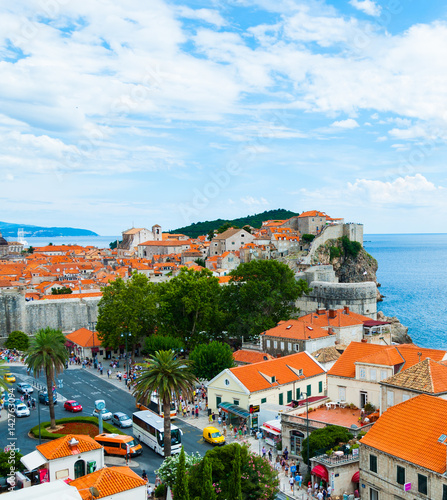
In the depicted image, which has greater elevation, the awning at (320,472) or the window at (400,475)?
the window at (400,475)

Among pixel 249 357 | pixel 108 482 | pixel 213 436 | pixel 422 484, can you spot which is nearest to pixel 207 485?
pixel 108 482

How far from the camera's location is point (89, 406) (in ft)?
111

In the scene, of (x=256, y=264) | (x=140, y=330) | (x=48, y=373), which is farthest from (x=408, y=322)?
(x=48, y=373)

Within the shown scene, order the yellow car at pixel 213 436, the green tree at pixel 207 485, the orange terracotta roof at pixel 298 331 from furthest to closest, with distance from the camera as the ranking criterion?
the orange terracotta roof at pixel 298 331, the yellow car at pixel 213 436, the green tree at pixel 207 485

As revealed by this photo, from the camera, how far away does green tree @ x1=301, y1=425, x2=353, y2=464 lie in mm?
21859

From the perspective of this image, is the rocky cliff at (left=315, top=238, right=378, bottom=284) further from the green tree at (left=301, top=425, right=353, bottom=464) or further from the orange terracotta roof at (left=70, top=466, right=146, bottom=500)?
the orange terracotta roof at (left=70, top=466, right=146, bottom=500)

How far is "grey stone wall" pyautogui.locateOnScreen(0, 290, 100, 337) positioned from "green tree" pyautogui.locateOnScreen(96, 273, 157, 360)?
1196cm

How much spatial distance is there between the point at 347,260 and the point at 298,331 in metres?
63.0

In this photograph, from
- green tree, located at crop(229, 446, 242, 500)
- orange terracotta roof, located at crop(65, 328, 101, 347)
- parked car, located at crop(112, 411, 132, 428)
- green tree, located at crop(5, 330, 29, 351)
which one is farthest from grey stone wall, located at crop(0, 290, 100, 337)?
green tree, located at crop(229, 446, 242, 500)

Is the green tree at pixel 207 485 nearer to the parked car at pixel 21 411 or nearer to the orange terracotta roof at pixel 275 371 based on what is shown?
the orange terracotta roof at pixel 275 371

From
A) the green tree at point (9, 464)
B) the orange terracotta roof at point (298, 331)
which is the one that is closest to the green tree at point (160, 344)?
the orange terracotta roof at point (298, 331)

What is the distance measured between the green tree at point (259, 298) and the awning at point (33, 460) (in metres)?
29.3

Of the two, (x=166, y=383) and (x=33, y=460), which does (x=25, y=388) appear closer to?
(x=33, y=460)

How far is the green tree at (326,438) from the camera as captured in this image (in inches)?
861
